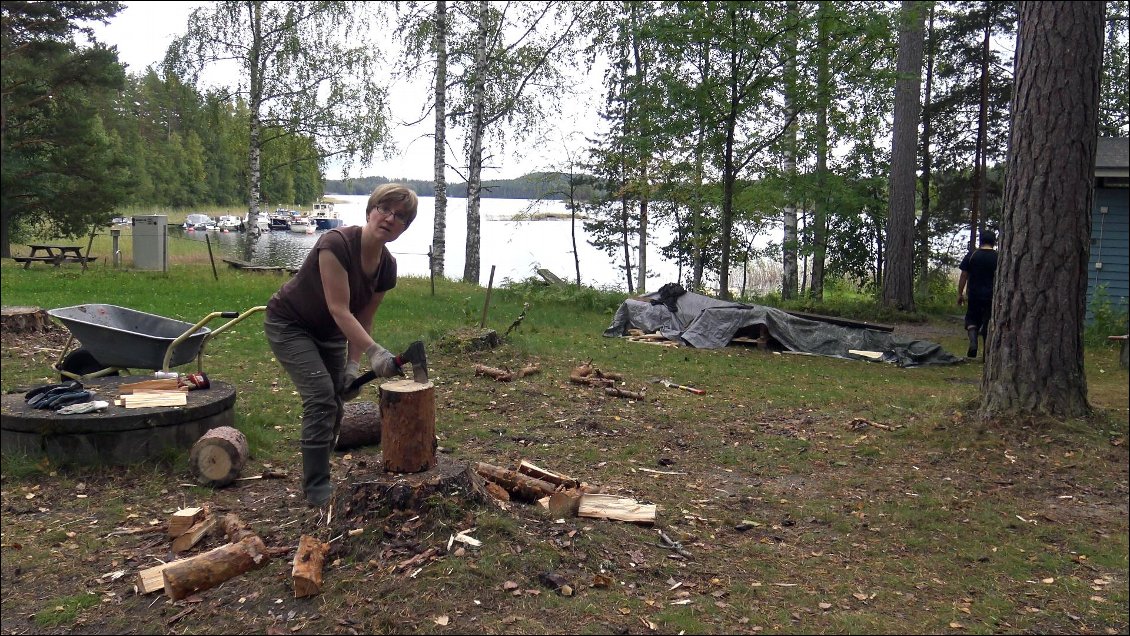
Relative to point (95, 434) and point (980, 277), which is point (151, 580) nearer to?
point (95, 434)

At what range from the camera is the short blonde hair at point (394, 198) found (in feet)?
11.9

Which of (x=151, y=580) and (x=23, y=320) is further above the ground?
(x=23, y=320)

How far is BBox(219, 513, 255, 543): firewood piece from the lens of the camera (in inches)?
143

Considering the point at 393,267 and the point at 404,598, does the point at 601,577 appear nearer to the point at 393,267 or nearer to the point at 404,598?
the point at 404,598

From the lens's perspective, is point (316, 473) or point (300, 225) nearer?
point (316, 473)

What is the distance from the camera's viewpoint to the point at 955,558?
12.4 ft

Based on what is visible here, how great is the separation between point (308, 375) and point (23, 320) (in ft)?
23.2

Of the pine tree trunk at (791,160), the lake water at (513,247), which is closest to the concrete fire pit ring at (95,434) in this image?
the pine tree trunk at (791,160)

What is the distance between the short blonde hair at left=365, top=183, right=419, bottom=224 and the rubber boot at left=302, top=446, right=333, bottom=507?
121 cm

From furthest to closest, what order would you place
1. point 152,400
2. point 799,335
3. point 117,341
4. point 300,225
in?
point 300,225
point 799,335
point 117,341
point 152,400

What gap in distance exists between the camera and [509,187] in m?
23.2

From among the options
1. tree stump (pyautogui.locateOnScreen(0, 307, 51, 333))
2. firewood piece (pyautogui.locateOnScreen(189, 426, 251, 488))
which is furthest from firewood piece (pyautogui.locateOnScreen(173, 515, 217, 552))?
tree stump (pyautogui.locateOnScreen(0, 307, 51, 333))

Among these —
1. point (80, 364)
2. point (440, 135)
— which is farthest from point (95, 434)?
point (440, 135)

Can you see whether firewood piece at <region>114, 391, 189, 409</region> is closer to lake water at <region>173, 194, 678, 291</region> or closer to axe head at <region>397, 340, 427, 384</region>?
axe head at <region>397, 340, 427, 384</region>
